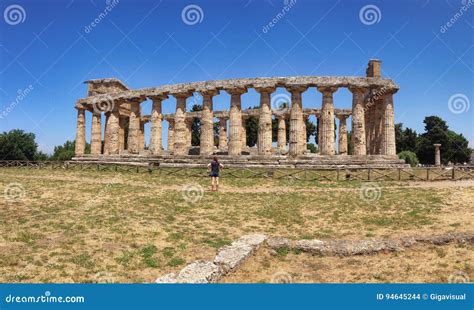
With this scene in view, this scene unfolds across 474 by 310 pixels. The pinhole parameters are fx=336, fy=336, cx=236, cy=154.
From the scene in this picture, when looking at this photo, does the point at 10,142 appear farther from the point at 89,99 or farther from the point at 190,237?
the point at 190,237

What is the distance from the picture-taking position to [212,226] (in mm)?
13016

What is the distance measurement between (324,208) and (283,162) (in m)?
16.9

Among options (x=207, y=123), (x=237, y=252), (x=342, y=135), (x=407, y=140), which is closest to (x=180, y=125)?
(x=207, y=123)

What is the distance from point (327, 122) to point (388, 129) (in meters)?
6.30

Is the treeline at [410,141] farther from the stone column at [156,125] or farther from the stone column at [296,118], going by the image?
the stone column at [296,118]

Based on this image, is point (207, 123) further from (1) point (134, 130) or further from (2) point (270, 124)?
(1) point (134, 130)

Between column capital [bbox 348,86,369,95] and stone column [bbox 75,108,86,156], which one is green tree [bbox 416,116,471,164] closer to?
column capital [bbox 348,86,369,95]

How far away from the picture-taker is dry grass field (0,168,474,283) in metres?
8.75

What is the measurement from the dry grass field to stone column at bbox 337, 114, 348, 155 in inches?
702

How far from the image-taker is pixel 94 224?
12367 millimetres

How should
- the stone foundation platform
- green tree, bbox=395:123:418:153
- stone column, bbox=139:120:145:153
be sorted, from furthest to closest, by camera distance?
green tree, bbox=395:123:418:153 < stone column, bbox=139:120:145:153 < the stone foundation platform

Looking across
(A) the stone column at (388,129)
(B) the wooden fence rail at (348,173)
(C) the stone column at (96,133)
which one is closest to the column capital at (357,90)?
(A) the stone column at (388,129)

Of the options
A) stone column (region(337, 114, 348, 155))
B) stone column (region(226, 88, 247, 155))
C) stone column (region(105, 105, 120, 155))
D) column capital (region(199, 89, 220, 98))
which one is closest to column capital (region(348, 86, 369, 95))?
stone column (region(337, 114, 348, 155))
